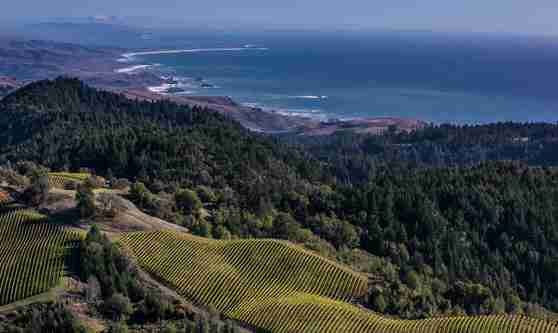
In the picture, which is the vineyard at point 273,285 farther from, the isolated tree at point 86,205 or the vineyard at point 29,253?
the vineyard at point 29,253

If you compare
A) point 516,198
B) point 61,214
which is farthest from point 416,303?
point 516,198

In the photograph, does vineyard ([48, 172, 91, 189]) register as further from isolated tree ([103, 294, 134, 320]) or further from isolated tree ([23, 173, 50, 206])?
isolated tree ([103, 294, 134, 320])

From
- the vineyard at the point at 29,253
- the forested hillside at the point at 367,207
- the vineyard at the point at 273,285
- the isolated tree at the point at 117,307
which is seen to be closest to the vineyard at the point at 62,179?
the forested hillside at the point at 367,207

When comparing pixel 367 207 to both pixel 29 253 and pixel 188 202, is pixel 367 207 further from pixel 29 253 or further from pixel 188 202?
pixel 29 253

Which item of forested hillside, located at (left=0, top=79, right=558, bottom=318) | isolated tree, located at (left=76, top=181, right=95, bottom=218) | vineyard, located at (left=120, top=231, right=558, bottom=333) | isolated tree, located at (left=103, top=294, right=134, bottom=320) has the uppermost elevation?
isolated tree, located at (left=76, top=181, right=95, bottom=218)

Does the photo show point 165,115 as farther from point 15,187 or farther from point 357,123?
point 15,187

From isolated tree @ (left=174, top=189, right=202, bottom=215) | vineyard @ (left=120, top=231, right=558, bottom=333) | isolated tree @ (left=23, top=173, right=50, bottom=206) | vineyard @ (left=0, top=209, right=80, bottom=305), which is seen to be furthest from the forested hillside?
vineyard @ (left=0, top=209, right=80, bottom=305)
